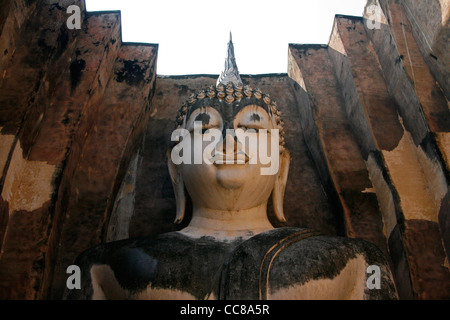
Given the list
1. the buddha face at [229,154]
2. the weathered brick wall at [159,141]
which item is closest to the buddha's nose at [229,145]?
the buddha face at [229,154]

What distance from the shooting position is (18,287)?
8.23 ft

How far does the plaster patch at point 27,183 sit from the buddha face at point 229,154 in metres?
1.01

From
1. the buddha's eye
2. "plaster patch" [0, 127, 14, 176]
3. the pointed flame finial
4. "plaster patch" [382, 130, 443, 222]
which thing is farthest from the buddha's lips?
"plaster patch" [0, 127, 14, 176]

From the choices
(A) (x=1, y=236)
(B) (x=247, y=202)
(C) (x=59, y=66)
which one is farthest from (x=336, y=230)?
(C) (x=59, y=66)

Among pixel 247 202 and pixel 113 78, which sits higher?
pixel 113 78

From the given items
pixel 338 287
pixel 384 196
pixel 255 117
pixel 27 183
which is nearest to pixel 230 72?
pixel 255 117

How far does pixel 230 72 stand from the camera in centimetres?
403

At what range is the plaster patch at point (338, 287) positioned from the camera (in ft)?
7.07

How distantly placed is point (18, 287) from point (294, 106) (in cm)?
326

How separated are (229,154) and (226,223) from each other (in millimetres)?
525

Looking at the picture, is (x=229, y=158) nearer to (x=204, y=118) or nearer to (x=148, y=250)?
(x=204, y=118)

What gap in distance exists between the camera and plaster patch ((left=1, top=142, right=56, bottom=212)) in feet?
9.13

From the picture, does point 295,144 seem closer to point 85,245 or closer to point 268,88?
point 268,88

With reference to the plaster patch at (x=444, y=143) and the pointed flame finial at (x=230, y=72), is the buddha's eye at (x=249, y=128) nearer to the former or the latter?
the pointed flame finial at (x=230, y=72)
